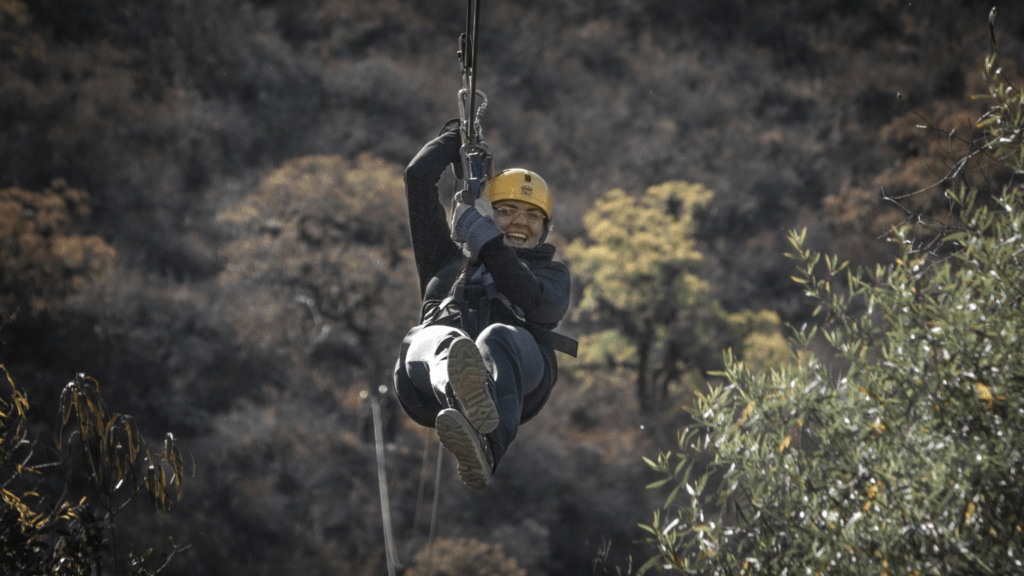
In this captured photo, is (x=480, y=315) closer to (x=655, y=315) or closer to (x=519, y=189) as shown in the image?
(x=519, y=189)

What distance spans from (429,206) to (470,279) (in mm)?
305

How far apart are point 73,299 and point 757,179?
1235 cm

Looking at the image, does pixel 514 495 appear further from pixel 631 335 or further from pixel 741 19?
pixel 741 19

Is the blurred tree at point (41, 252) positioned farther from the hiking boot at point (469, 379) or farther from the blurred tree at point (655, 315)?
the hiking boot at point (469, 379)

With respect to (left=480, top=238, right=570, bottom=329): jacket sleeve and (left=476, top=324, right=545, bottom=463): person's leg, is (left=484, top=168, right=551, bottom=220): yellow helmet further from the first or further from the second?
(left=476, top=324, right=545, bottom=463): person's leg

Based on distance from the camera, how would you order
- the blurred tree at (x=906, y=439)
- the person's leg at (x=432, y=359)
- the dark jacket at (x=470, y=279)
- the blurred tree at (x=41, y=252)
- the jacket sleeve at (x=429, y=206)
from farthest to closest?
1. the blurred tree at (x=41, y=252)
2. the jacket sleeve at (x=429, y=206)
3. the dark jacket at (x=470, y=279)
4. the person's leg at (x=432, y=359)
5. the blurred tree at (x=906, y=439)

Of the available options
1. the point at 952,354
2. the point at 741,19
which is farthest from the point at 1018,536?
the point at 741,19

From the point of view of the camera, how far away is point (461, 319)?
3043 mm

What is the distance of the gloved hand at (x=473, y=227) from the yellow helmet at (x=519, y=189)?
40 cm

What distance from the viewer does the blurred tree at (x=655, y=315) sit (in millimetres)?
14602

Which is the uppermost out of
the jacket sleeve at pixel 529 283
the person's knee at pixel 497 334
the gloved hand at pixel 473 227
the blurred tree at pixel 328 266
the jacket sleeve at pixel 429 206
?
the blurred tree at pixel 328 266

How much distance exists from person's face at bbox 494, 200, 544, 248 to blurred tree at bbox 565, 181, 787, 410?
11261mm

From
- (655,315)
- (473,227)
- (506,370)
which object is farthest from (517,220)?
(655,315)

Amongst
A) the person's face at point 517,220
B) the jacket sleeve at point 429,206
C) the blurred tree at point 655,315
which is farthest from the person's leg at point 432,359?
the blurred tree at point 655,315
